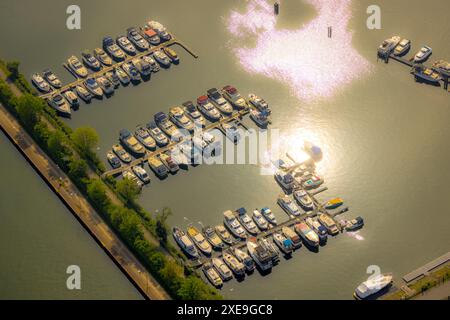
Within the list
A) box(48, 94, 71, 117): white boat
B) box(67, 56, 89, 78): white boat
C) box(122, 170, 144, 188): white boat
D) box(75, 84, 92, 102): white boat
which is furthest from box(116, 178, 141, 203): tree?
box(67, 56, 89, 78): white boat

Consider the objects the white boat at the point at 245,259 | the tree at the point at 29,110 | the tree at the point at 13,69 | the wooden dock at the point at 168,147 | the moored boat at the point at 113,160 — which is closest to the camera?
the white boat at the point at 245,259

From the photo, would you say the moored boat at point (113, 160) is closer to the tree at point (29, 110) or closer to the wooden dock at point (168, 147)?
the wooden dock at point (168, 147)

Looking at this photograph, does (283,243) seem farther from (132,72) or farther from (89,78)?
(89,78)

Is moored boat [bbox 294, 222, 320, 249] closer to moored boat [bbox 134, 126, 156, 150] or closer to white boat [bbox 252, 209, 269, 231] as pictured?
white boat [bbox 252, 209, 269, 231]

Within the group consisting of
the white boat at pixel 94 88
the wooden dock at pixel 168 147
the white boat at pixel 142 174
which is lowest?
the white boat at pixel 142 174

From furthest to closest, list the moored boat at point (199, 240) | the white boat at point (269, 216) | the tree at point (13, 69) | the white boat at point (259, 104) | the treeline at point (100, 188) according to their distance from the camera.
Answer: the tree at point (13, 69)
the white boat at point (259, 104)
the white boat at point (269, 216)
the moored boat at point (199, 240)
the treeline at point (100, 188)

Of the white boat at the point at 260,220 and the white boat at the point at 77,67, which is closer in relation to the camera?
the white boat at the point at 260,220

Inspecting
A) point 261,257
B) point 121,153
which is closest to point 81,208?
point 121,153

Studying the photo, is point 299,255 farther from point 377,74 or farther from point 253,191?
point 377,74

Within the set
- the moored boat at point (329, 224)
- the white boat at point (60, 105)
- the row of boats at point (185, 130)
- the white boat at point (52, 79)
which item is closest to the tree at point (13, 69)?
the white boat at point (52, 79)
